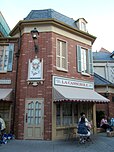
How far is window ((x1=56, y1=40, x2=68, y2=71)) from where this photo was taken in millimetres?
12133

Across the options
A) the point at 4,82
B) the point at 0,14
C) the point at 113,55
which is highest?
the point at 0,14

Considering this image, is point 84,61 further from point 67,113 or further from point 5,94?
point 5,94

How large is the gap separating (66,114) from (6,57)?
569 cm

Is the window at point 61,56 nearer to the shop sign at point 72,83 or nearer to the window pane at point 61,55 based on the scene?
the window pane at point 61,55

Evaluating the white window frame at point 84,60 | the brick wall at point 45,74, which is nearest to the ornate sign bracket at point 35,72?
the brick wall at point 45,74

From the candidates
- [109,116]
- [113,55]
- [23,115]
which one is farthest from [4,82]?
[113,55]

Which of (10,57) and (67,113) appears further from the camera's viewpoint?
(10,57)

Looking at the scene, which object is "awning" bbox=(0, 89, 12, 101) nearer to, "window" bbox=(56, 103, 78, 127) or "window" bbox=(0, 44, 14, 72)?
"window" bbox=(0, 44, 14, 72)

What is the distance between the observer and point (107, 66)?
2266 cm

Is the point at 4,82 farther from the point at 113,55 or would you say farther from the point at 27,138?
the point at 113,55

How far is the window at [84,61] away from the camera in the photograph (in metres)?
13.2

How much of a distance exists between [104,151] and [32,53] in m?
7.19

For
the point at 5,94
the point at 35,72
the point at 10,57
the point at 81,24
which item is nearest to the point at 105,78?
the point at 81,24

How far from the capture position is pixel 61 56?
12359 mm
